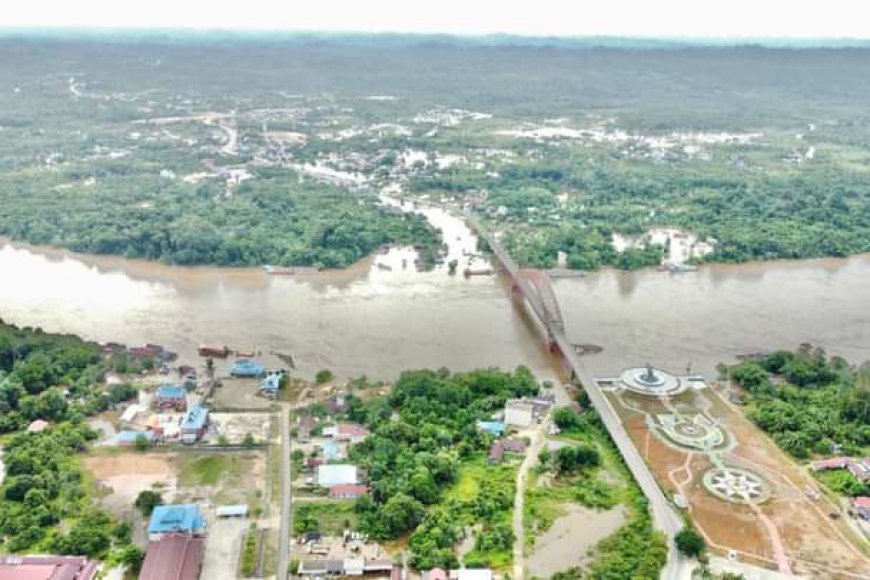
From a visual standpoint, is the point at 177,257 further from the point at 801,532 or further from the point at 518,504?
the point at 801,532

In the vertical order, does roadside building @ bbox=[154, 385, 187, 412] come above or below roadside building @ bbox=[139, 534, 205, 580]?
below

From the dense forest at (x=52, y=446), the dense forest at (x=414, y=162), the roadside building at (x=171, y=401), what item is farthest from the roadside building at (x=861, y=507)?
the dense forest at (x=414, y=162)

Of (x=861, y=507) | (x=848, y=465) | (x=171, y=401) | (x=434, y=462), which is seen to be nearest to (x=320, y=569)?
(x=434, y=462)

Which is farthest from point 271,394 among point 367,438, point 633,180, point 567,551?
point 633,180

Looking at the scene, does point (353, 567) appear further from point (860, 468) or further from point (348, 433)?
point (860, 468)

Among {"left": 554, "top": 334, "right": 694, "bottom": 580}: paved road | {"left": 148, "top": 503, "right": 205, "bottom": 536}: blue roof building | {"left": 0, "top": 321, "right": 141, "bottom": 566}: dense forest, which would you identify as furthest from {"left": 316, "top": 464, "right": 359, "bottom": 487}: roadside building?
{"left": 554, "top": 334, "right": 694, "bottom": 580}: paved road

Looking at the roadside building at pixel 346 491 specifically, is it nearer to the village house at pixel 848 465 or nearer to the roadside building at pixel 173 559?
the roadside building at pixel 173 559

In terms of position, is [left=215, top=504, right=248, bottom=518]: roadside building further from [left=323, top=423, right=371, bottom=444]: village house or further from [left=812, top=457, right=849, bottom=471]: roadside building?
[left=812, top=457, right=849, bottom=471]: roadside building
